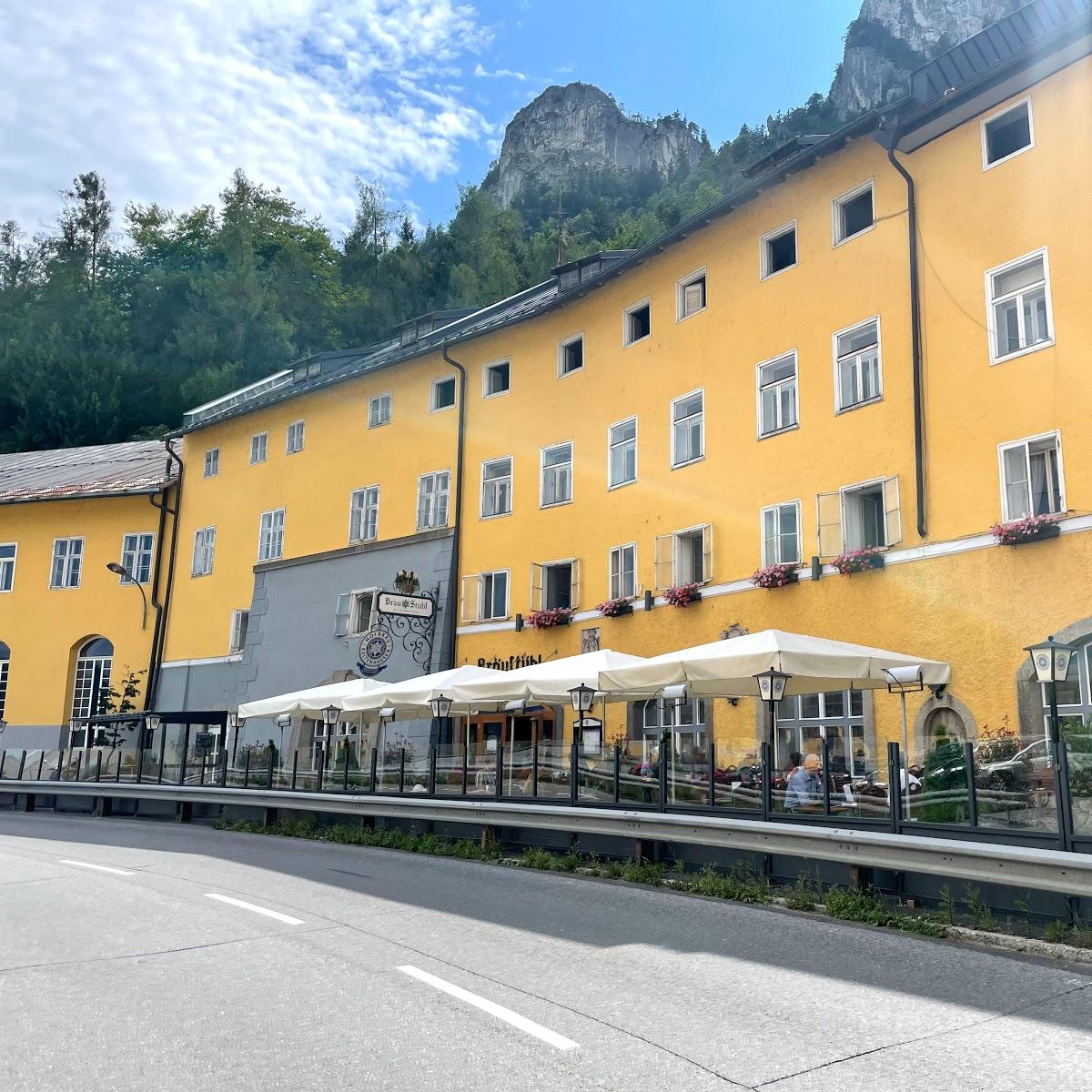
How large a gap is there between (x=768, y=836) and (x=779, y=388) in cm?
1194

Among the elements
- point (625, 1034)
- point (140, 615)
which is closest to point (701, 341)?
point (625, 1034)

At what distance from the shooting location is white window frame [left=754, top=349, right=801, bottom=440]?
21.6 meters

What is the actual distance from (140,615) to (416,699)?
75.2 ft

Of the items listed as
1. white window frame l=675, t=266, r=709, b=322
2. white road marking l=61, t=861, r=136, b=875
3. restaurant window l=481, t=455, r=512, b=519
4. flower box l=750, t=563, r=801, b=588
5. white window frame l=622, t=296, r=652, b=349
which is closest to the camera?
white road marking l=61, t=861, r=136, b=875

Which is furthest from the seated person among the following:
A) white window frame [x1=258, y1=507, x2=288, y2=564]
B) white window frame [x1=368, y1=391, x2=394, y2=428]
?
white window frame [x1=258, y1=507, x2=288, y2=564]

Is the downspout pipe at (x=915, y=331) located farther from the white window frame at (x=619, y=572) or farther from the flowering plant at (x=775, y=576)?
the white window frame at (x=619, y=572)

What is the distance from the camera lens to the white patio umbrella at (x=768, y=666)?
47.2 feet

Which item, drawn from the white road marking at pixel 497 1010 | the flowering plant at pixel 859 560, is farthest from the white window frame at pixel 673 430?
the white road marking at pixel 497 1010

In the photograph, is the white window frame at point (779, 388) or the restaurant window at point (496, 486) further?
the restaurant window at point (496, 486)

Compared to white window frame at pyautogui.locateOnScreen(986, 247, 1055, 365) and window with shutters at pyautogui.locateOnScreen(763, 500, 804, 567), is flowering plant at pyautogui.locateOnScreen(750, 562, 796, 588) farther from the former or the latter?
white window frame at pyautogui.locateOnScreen(986, 247, 1055, 365)

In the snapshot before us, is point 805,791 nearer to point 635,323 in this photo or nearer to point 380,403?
point 635,323

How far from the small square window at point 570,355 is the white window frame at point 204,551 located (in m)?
15.6

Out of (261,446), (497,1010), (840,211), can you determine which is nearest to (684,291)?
(840,211)

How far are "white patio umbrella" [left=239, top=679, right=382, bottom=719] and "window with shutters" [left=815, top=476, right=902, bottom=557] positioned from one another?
8886 mm
